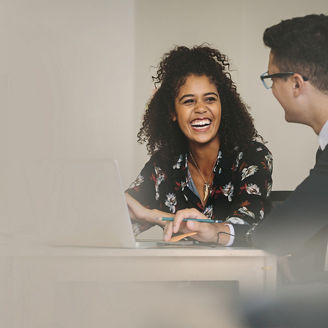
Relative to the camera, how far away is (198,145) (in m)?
2.21

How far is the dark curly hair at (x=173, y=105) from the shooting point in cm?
226

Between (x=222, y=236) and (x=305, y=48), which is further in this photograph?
(x=305, y=48)

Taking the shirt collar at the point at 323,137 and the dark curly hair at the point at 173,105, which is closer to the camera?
the shirt collar at the point at 323,137

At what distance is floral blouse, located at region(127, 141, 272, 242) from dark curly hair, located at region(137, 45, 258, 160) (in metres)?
0.09

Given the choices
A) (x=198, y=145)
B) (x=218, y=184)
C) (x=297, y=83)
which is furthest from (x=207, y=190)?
(x=297, y=83)

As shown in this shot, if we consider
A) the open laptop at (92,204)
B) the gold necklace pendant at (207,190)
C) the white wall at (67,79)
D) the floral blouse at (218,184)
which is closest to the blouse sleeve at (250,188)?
the floral blouse at (218,184)

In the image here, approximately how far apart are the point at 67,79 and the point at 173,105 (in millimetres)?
1077

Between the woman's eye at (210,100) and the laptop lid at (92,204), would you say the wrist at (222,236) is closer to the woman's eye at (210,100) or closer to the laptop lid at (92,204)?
the laptop lid at (92,204)

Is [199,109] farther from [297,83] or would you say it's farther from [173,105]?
[297,83]

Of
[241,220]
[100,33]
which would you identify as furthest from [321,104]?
[100,33]

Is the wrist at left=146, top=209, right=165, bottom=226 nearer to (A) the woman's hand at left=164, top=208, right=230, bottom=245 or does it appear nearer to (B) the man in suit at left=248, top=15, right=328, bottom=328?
(A) the woman's hand at left=164, top=208, right=230, bottom=245

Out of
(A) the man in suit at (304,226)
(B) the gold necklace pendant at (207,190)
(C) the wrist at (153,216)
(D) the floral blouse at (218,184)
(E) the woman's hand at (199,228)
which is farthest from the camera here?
(B) the gold necklace pendant at (207,190)

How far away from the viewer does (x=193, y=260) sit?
1.11 metres

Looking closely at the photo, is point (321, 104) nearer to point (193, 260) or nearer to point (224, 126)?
point (193, 260)
